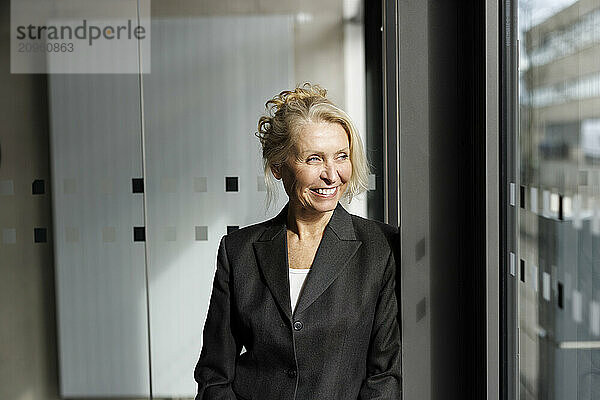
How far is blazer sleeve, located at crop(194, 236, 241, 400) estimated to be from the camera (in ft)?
5.23

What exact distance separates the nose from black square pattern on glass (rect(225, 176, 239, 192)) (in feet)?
2.08

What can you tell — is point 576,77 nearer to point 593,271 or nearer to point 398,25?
point 593,271

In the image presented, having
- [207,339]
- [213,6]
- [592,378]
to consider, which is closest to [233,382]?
[207,339]

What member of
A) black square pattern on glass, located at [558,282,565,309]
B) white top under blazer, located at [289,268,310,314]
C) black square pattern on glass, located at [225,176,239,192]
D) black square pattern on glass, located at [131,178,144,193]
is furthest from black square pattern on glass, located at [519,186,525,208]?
black square pattern on glass, located at [131,178,144,193]

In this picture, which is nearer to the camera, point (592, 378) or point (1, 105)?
point (592, 378)

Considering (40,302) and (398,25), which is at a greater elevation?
(398,25)

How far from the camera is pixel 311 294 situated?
1.54 m

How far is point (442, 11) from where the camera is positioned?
1.49 meters

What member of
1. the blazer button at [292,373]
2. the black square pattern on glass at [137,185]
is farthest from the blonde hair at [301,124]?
the black square pattern on glass at [137,185]

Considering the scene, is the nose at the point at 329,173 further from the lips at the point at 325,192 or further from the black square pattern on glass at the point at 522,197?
the black square pattern on glass at the point at 522,197

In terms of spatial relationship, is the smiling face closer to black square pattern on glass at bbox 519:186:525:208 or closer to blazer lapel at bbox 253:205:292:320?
blazer lapel at bbox 253:205:292:320

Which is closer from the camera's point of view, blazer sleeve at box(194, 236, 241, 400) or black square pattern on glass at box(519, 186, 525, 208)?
black square pattern on glass at box(519, 186, 525, 208)

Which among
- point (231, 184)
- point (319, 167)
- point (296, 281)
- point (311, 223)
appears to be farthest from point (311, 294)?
point (231, 184)

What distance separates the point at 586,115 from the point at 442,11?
507 millimetres
